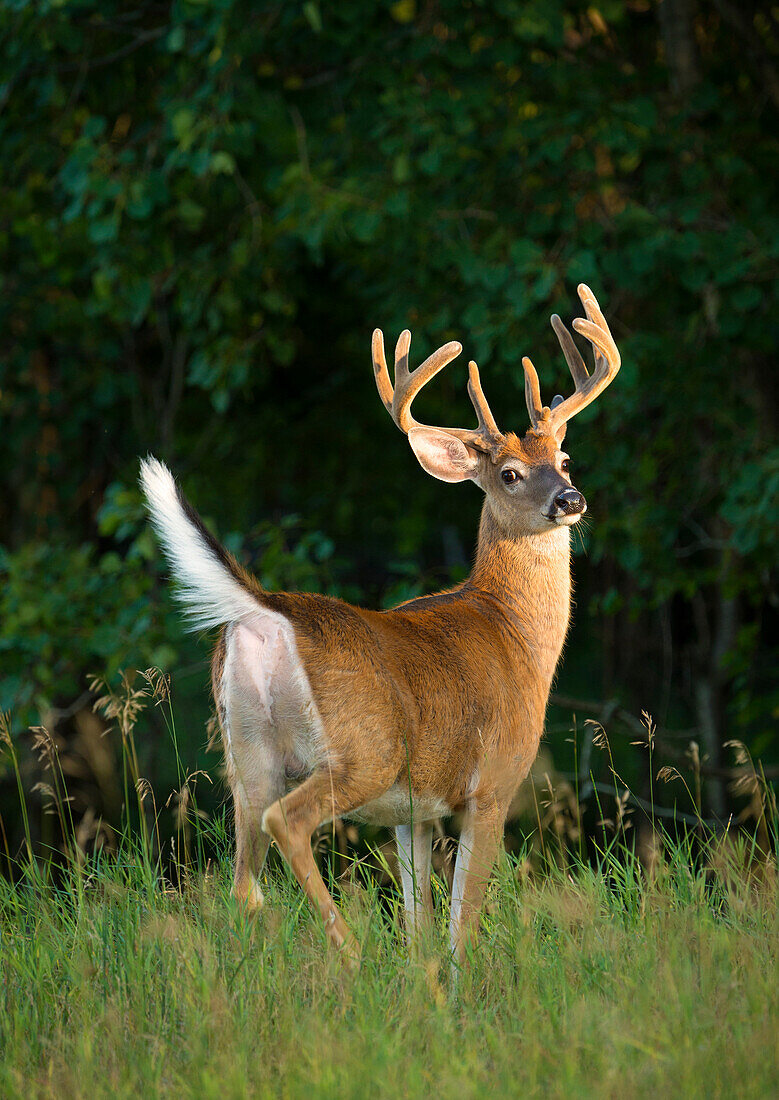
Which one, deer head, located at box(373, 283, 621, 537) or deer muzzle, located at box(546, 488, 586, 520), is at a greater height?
deer head, located at box(373, 283, 621, 537)

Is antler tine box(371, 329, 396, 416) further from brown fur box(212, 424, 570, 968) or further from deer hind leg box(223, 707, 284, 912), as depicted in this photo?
deer hind leg box(223, 707, 284, 912)

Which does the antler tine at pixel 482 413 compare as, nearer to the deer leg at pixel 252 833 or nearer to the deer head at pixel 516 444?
the deer head at pixel 516 444

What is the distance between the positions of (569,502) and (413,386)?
589 millimetres

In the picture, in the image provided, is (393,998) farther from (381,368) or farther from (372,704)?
(381,368)

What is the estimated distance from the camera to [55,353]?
935 centimetres

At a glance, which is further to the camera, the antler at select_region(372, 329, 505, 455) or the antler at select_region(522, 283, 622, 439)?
the antler at select_region(522, 283, 622, 439)

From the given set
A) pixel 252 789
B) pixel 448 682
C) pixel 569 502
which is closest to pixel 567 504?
pixel 569 502

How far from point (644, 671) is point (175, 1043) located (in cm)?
753

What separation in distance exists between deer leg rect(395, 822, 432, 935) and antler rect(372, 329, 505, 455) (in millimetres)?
1212

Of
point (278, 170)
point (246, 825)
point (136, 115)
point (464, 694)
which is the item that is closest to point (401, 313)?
point (278, 170)

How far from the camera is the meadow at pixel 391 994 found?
6.82 feet

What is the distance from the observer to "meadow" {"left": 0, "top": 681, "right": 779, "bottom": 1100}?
208cm

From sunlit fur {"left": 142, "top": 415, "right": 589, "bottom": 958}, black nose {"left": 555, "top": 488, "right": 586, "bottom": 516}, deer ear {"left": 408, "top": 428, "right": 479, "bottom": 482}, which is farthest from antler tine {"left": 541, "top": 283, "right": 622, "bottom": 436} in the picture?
sunlit fur {"left": 142, "top": 415, "right": 589, "bottom": 958}

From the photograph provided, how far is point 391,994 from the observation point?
8.32 feet
